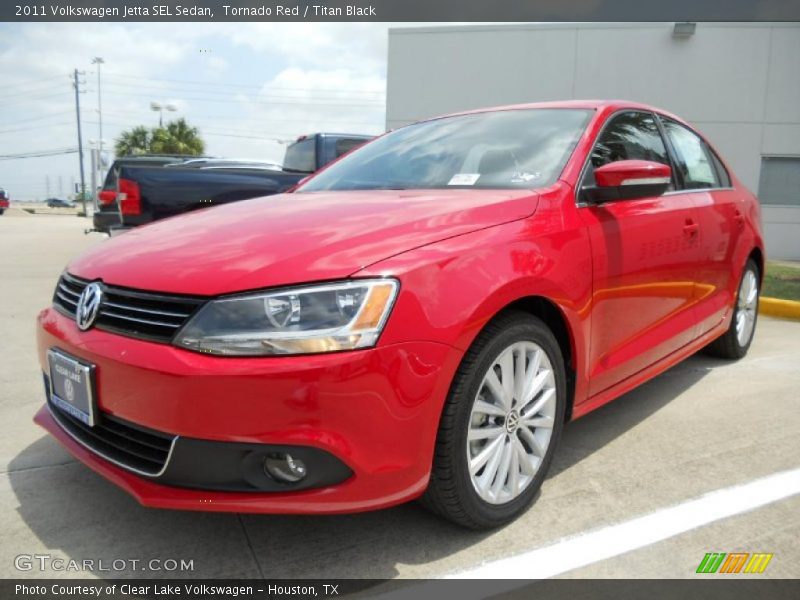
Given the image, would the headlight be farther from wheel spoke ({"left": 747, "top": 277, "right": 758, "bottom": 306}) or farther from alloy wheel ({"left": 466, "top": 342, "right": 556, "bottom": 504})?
wheel spoke ({"left": 747, "top": 277, "right": 758, "bottom": 306})

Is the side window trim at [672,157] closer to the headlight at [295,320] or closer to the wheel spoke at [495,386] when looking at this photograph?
the wheel spoke at [495,386]

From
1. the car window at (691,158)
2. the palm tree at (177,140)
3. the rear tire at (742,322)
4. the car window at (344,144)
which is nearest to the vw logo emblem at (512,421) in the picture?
the car window at (691,158)

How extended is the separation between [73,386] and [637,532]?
1.94 meters

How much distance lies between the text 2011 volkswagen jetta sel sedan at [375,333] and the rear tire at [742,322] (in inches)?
62.0

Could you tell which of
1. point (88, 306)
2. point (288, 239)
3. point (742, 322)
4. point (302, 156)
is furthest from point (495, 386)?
point (302, 156)

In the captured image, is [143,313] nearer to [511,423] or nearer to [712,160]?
[511,423]

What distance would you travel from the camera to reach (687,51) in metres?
13.1

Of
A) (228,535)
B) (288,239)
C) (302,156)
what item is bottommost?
(228,535)

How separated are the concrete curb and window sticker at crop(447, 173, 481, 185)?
4579 millimetres

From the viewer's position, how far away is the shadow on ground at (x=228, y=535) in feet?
6.45

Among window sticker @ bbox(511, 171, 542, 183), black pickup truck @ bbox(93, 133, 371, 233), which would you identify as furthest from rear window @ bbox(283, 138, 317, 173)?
window sticker @ bbox(511, 171, 542, 183)

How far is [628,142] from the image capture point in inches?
119

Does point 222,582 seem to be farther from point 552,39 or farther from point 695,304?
point 552,39
